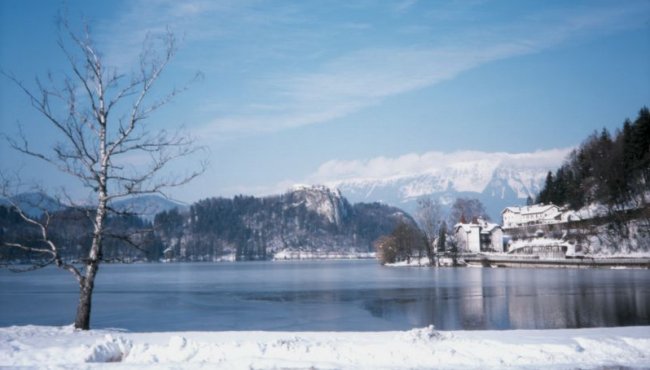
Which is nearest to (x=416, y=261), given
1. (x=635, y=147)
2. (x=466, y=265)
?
(x=466, y=265)

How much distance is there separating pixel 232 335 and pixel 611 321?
1698cm

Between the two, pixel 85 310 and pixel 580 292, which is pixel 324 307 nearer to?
pixel 85 310

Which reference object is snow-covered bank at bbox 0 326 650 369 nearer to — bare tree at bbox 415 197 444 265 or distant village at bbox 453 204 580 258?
distant village at bbox 453 204 580 258

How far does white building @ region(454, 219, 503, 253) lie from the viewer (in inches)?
5797

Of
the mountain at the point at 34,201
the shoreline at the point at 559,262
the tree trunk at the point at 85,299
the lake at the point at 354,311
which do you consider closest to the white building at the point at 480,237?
the shoreline at the point at 559,262

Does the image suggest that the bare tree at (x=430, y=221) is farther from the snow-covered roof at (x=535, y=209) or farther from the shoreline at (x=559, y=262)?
the snow-covered roof at (x=535, y=209)

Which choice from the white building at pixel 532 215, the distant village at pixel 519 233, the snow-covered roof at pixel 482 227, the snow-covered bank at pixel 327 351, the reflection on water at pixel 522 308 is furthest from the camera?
the snow-covered roof at pixel 482 227

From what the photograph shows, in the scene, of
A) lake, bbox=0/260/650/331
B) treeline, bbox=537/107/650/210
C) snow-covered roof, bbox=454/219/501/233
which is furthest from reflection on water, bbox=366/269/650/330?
snow-covered roof, bbox=454/219/501/233

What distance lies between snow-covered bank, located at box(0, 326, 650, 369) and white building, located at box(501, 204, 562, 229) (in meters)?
119

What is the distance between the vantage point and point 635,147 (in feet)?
314

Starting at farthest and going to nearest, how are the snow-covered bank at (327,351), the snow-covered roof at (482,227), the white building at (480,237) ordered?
the snow-covered roof at (482,227) → the white building at (480,237) → the snow-covered bank at (327,351)

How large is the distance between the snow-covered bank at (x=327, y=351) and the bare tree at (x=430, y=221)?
4458 inches

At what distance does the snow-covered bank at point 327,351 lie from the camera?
44.5 feet

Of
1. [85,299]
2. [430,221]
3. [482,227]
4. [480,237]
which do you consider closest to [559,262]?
[430,221]
